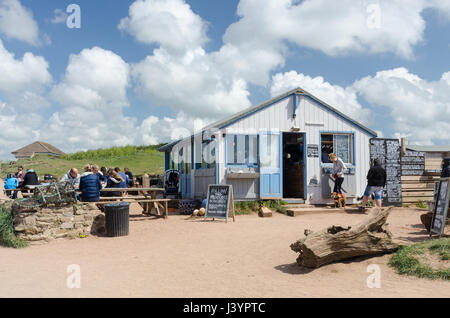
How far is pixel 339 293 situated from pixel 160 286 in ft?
7.64

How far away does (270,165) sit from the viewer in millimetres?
12633

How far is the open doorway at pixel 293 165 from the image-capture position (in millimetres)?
13418

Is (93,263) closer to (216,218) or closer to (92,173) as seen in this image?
(92,173)

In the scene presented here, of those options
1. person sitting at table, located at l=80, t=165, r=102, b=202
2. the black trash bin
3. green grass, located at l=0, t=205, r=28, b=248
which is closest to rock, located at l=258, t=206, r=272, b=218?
the black trash bin

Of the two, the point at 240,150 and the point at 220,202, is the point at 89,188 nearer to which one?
the point at 220,202

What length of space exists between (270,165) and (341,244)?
6.85 meters

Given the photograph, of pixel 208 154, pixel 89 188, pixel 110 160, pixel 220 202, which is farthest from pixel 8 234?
pixel 110 160

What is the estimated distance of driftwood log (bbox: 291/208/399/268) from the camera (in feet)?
18.9

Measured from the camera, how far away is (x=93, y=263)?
21.7 feet

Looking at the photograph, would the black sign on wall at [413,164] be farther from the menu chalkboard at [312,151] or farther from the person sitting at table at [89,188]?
the person sitting at table at [89,188]

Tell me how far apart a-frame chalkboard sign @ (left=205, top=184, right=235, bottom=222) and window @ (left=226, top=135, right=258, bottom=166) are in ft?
4.55

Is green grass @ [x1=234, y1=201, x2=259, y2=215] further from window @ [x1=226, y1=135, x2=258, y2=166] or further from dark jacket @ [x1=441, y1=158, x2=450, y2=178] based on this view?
dark jacket @ [x1=441, y1=158, x2=450, y2=178]

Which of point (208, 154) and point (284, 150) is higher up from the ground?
point (284, 150)
